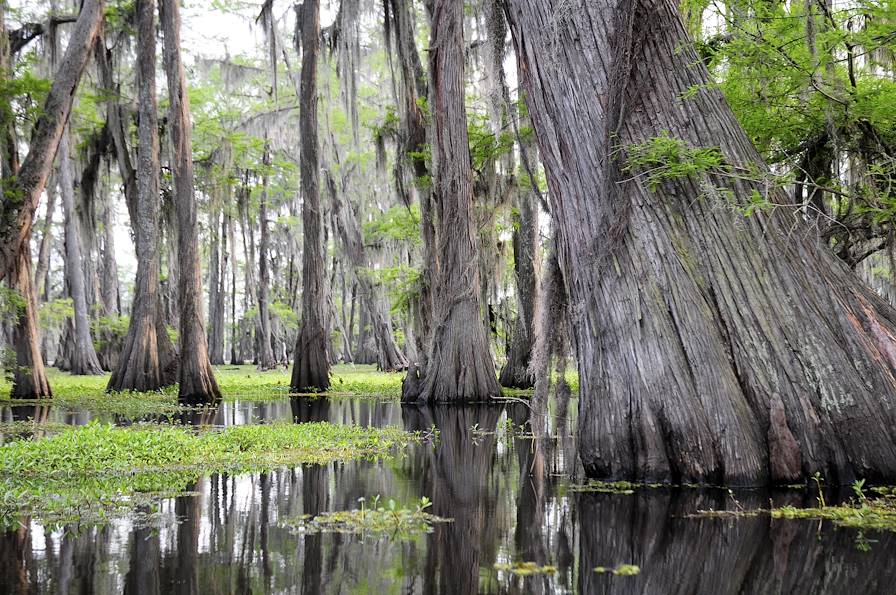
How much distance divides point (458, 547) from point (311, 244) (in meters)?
14.4

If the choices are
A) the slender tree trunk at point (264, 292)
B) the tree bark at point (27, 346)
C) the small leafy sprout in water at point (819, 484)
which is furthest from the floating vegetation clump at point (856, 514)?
the slender tree trunk at point (264, 292)

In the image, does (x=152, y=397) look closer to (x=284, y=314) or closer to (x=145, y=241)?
(x=145, y=241)

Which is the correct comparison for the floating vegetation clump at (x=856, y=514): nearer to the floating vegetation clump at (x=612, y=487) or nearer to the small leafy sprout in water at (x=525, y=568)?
the floating vegetation clump at (x=612, y=487)

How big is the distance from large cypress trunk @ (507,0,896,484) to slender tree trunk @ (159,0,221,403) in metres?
10.6

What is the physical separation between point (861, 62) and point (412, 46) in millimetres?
8657

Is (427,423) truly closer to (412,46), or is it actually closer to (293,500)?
(293,500)

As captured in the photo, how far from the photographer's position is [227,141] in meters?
23.6

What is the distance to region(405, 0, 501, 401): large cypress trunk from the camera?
1346 centimetres

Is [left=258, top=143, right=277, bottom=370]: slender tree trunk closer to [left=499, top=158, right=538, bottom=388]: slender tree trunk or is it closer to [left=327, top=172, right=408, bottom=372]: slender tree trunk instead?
[left=327, top=172, right=408, bottom=372]: slender tree trunk

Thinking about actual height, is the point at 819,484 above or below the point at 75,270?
below

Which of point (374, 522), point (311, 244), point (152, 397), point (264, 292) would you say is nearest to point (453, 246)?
point (311, 244)

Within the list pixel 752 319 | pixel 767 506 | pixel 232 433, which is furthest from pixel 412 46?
pixel 767 506

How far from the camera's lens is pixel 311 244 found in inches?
686

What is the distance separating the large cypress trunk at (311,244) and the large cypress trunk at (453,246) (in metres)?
3.64
